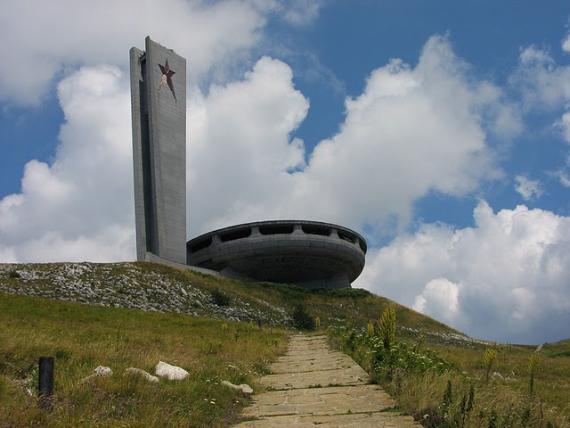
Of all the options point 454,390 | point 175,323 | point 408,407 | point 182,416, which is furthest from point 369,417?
point 175,323

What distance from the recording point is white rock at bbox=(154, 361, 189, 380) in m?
8.95

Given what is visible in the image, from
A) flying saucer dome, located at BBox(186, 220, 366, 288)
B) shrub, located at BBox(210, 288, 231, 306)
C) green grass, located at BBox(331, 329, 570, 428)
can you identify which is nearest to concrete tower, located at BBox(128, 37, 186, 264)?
flying saucer dome, located at BBox(186, 220, 366, 288)

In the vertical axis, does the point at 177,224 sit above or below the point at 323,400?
above

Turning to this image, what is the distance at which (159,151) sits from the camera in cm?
5819

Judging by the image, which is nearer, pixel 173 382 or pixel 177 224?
pixel 173 382

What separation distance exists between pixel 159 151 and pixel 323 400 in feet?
173

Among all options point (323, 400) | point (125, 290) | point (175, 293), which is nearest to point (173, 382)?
point (323, 400)

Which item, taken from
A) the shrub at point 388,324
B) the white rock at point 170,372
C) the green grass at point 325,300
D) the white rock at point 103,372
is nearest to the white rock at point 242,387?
the white rock at point 170,372

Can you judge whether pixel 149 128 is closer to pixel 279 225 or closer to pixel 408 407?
pixel 279 225

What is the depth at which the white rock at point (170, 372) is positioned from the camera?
8.95 metres

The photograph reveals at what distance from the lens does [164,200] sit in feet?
189

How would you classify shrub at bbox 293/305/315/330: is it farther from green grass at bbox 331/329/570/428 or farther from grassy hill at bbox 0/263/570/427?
green grass at bbox 331/329/570/428

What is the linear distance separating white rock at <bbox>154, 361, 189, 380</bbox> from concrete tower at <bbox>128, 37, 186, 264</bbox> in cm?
4572

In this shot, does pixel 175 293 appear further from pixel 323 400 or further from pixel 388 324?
pixel 323 400
